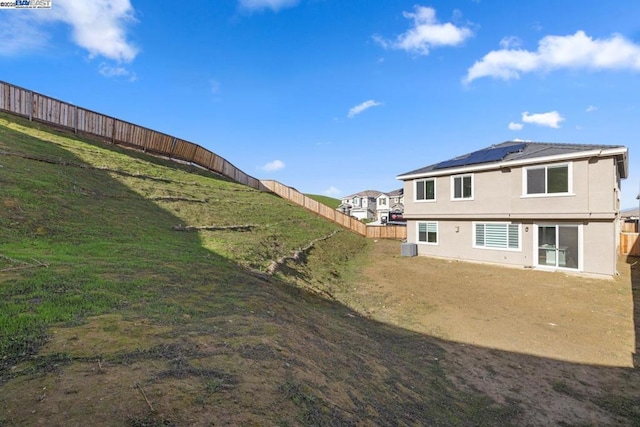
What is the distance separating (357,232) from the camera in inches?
1215

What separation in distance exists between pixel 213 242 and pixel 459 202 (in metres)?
14.4

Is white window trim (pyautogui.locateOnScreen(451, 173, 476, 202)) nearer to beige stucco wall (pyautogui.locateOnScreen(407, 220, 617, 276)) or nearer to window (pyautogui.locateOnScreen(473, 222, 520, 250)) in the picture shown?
beige stucco wall (pyautogui.locateOnScreen(407, 220, 617, 276))

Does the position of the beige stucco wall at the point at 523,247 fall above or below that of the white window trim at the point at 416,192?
below

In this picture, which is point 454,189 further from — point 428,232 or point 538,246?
point 538,246

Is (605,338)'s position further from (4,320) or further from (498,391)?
(4,320)

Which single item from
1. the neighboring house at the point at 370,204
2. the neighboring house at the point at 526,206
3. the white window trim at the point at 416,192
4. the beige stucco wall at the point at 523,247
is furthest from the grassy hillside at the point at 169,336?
the neighboring house at the point at 370,204

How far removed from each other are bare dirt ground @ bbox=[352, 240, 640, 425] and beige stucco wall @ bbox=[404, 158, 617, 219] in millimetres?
Result: 3051

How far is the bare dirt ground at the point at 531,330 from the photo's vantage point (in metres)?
5.76

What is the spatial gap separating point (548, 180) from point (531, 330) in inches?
385

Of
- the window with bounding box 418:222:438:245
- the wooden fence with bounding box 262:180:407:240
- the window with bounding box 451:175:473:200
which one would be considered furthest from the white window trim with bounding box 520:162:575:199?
the wooden fence with bounding box 262:180:407:240

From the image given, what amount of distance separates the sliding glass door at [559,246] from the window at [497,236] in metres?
1.11

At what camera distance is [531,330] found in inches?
348

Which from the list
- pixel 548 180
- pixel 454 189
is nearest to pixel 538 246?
pixel 548 180

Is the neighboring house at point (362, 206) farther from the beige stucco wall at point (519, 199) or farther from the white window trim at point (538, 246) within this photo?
the white window trim at point (538, 246)
